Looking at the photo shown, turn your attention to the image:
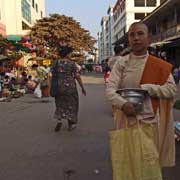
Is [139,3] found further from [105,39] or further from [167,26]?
[105,39]

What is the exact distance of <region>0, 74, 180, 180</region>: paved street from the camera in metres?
4.96

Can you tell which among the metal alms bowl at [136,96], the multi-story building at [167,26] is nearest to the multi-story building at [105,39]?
the multi-story building at [167,26]

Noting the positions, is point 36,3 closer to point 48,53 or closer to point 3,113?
point 48,53

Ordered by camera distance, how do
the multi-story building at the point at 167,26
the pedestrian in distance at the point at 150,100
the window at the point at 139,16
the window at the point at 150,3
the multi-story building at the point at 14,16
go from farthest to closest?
1. the window at the point at 139,16
2. the window at the point at 150,3
3. the multi-story building at the point at 14,16
4. the multi-story building at the point at 167,26
5. the pedestrian in distance at the point at 150,100

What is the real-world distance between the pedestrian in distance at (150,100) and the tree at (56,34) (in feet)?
140

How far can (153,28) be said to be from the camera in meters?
47.4

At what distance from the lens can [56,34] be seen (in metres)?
46.8

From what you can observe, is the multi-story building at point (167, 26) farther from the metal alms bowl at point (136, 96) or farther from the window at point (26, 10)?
the metal alms bowl at point (136, 96)

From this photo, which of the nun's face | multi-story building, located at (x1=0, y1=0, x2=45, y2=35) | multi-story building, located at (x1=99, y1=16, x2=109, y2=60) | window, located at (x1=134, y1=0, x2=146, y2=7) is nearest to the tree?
multi-story building, located at (x1=0, y1=0, x2=45, y2=35)

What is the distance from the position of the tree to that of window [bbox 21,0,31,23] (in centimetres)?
197

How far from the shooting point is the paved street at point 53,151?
4957 mm

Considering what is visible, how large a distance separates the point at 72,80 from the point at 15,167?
300 centimetres

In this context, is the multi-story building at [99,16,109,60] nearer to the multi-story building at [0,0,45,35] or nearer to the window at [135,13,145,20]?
the window at [135,13,145,20]

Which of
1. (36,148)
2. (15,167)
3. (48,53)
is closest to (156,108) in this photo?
(15,167)
